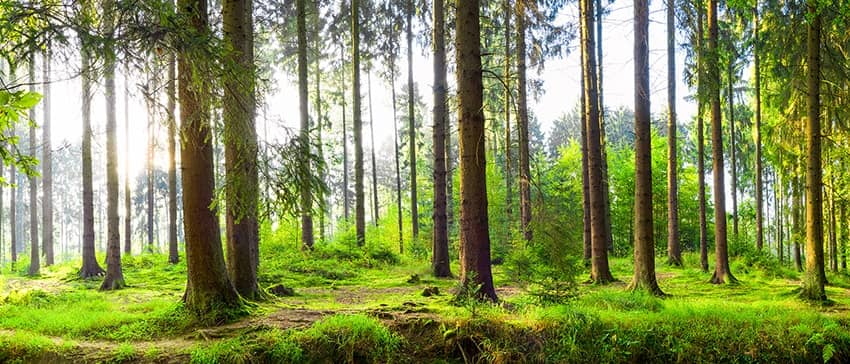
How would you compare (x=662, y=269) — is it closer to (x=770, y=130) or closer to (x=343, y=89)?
(x=770, y=130)

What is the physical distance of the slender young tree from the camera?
404 inches

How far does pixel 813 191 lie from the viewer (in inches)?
380

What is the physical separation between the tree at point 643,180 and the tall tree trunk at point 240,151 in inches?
254

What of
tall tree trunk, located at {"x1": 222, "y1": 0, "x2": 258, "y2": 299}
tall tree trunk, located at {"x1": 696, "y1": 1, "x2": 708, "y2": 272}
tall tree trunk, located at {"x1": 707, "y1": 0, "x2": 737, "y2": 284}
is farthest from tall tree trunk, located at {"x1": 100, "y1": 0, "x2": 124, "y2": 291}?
tall tree trunk, located at {"x1": 707, "y1": 0, "x2": 737, "y2": 284}

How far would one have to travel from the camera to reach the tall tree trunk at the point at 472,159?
8.45 meters

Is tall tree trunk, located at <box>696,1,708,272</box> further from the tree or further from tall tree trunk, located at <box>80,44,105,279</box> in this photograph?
tall tree trunk, located at <box>80,44,105,279</box>

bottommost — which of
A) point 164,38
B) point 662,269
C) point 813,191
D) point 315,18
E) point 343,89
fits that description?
point 662,269

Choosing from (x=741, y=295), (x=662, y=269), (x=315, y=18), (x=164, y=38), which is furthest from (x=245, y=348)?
(x=315, y=18)

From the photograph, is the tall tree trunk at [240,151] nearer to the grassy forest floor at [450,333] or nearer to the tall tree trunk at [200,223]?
the tall tree trunk at [200,223]

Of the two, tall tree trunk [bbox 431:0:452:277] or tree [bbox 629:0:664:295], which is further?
tall tree trunk [bbox 431:0:452:277]

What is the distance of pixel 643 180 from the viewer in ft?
34.0

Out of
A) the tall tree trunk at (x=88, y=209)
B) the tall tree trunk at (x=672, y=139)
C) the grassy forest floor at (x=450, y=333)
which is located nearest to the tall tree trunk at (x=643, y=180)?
the tall tree trunk at (x=672, y=139)

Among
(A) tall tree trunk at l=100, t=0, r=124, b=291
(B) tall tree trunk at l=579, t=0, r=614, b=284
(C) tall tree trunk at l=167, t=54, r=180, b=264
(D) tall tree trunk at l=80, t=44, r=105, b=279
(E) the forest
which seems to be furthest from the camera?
(D) tall tree trunk at l=80, t=44, r=105, b=279

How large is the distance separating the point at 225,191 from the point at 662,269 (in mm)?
14608
